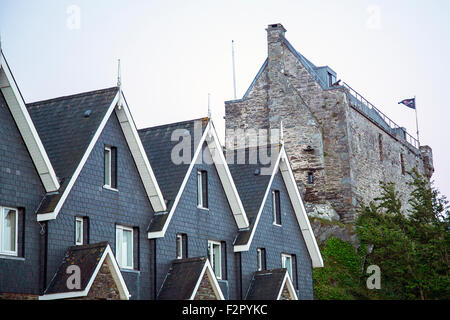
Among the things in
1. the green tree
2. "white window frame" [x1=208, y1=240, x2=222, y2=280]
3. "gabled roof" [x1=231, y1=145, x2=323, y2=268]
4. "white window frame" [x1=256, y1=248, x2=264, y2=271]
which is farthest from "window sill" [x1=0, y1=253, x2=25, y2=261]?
the green tree

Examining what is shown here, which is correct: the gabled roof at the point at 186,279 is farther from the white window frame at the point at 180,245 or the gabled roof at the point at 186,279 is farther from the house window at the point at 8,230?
the house window at the point at 8,230

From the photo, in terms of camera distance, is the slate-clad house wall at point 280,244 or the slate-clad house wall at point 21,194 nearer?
the slate-clad house wall at point 21,194

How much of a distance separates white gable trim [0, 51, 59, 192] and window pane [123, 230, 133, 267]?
14.0 ft

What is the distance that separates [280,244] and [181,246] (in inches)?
270

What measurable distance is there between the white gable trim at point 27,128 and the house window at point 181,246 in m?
7.02

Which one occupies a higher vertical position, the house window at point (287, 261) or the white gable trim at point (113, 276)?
the house window at point (287, 261)

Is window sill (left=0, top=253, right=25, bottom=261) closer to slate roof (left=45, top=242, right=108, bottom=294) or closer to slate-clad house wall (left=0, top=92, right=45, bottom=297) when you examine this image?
slate-clad house wall (left=0, top=92, right=45, bottom=297)

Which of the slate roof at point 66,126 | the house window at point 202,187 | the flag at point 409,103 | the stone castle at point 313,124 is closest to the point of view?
the slate roof at point 66,126

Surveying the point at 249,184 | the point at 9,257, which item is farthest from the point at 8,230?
the point at 249,184

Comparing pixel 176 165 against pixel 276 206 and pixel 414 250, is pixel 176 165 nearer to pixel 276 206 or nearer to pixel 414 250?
pixel 276 206

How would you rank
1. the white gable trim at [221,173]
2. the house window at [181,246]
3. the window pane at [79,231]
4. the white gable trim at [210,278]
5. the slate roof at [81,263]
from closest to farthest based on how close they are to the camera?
the slate roof at [81,263] < the window pane at [79,231] < the white gable trim at [210,278] < the house window at [181,246] < the white gable trim at [221,173]

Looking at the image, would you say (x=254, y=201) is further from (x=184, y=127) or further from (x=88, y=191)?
(x=88, y=191)

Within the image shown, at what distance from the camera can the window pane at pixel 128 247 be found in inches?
1132

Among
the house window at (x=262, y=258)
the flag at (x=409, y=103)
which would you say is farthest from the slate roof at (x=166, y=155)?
the flag at (x=409, y=103)
